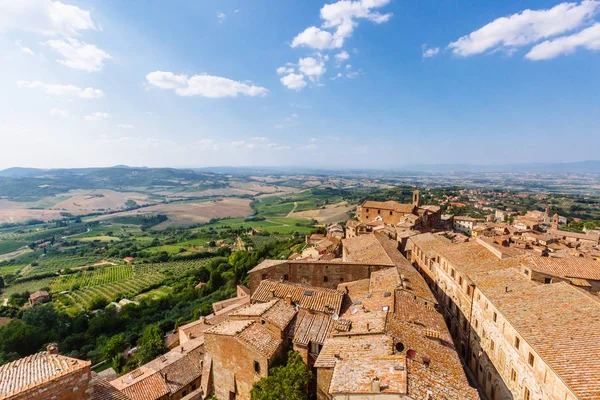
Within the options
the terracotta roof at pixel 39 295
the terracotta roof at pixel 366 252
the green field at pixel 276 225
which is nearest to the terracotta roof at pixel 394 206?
the terracotta roof at pixel 366 252

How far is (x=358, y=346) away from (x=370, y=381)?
2526 millimetres

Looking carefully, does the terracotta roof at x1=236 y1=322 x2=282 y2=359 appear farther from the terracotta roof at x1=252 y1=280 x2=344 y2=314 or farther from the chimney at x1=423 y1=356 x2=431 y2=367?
the chimney at x1=423 y1=356 x2=431 y2=367

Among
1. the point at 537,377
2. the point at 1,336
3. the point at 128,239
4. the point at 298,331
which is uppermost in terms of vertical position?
the point at 298,331

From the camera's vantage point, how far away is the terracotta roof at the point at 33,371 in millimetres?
8734

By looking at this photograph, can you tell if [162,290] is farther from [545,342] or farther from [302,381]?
[545,342]

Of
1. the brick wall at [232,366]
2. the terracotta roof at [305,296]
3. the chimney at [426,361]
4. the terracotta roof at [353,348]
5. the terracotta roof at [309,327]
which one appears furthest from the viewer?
the terracotta roof at [305,296]

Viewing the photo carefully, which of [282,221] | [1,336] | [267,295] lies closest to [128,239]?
[282,221]

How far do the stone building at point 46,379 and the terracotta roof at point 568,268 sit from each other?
23310 millimetres

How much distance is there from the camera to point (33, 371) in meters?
9.45

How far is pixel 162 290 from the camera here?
211ft

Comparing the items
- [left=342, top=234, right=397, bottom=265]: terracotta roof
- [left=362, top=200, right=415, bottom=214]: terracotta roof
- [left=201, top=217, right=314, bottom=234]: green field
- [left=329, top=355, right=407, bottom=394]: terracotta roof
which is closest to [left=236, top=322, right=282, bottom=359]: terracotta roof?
[left=329, top=355, right=407, bottom=394]: terracotta roof

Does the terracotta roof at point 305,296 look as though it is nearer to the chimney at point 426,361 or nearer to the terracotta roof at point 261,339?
the terracotta roof at point 261,339

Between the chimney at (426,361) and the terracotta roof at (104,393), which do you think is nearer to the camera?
the terracotta roof at (104,393)

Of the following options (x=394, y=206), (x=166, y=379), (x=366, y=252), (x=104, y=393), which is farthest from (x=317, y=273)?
(x=394, y=206)
